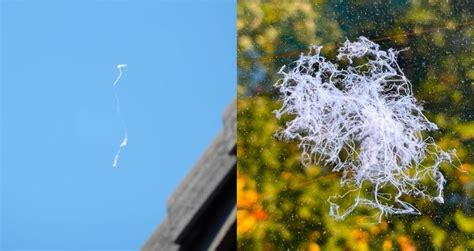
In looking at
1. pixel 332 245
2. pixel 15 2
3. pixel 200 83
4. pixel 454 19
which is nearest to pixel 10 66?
pixel 15 2

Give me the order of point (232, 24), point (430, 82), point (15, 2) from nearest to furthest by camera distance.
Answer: point (430, 82) → point (232, 24) → point (15, 2)

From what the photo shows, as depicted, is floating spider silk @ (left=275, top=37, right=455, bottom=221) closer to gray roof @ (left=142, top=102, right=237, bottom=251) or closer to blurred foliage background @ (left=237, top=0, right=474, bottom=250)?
blurred foliage background @ (left=237, top=0, right=474, bottom=250)

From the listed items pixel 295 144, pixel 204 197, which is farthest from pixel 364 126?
pixel 204 197

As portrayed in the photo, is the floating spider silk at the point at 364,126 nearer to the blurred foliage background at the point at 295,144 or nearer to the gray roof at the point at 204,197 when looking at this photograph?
the blurred foliage background at the point at 295,144

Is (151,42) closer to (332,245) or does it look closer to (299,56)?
(299,56)

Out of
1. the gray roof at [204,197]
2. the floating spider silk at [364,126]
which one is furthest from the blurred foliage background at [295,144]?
the gray roof at [204,197]

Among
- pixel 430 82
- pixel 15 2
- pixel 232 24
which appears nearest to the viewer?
pixel 430 82
